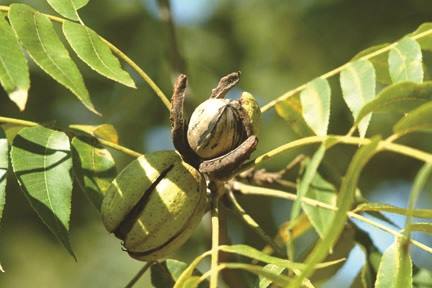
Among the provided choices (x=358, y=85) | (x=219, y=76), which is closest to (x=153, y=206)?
(x=358, y=85)

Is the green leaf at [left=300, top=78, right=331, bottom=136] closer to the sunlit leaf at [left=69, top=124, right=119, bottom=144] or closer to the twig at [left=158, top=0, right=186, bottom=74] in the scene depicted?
the sunlit leaf at [left=69, top=124, right=119, bottom=144]

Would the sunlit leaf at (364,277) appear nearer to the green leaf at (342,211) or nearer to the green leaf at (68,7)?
the green leaf at (342,211)

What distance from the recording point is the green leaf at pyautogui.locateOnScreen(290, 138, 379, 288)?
172 cm

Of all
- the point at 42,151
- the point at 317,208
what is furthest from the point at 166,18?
the point at 42,151

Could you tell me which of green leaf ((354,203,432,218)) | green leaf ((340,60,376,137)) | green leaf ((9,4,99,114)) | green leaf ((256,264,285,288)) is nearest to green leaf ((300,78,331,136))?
green leaf ((340,60,376,137))

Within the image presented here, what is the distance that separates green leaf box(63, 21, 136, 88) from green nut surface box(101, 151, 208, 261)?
34 cm

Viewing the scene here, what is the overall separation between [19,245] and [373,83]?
390 cm

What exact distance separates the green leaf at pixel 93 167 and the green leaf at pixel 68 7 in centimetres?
41

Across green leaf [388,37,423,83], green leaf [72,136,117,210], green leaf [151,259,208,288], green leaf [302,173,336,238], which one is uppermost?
green leaf [388,37,423,83]

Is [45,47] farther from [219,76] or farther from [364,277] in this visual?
[219,76]

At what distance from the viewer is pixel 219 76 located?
585 cm

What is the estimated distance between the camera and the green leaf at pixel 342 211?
5.64 feet

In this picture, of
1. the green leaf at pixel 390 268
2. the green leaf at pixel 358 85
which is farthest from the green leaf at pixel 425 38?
the green leaf at pixel 390 268

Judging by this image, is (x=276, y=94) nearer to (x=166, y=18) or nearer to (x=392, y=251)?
(x=166, y=18)
